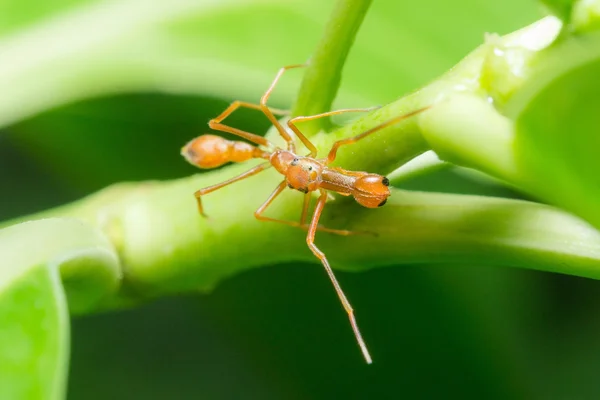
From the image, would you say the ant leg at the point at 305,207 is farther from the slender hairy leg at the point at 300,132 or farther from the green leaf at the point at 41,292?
the green leaf at the point at 41,292

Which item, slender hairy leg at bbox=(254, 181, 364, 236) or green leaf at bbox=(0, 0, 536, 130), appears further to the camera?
green leaf at bbox=(0, 0, 536, 130)

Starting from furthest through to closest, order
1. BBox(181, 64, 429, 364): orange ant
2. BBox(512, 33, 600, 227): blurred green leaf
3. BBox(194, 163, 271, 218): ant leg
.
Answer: BBox(194, 163, 271, 218): ant leg
BBox(181, 64, 429, 364): orange ant
BBox(512, 33, 600, 227): blurred green leaf

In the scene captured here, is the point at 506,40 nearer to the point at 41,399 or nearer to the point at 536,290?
the point at 41,399

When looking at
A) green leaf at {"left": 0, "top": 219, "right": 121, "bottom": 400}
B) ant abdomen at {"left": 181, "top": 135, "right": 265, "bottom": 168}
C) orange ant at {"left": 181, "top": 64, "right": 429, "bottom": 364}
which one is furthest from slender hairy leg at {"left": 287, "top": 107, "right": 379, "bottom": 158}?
ant abdomen at {"left": 181, "top": 135, "right": 265, "bottom": 168}

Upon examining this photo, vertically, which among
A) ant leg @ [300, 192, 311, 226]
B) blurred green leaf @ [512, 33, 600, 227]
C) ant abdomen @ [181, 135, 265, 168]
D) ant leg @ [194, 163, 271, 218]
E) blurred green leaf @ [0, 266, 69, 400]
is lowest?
blurred green leaf @ [512, 33, 600, 227]

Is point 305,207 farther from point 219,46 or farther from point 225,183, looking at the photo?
point 219,46

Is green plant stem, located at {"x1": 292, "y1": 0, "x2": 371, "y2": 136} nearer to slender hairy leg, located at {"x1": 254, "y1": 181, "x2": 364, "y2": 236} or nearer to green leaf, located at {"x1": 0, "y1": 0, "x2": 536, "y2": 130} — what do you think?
slender hairy leg, located at {"x1": 254, "y1": 181, "x2": 364, "y2": 236}

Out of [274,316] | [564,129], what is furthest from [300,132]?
[274,316]
